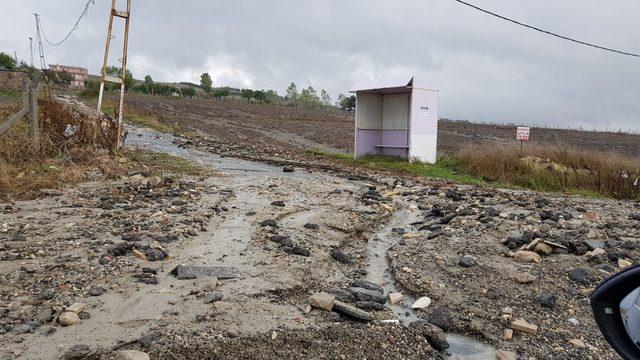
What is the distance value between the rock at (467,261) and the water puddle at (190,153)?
761cm

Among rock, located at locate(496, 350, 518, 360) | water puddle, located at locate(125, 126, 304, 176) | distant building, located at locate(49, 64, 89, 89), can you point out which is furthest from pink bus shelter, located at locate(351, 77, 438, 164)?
distant building, located at locate(49, 64, 89, 89)

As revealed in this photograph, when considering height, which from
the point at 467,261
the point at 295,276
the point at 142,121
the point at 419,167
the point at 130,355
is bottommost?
the point at 130,355

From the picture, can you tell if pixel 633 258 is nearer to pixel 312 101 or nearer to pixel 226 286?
pixel 226 286

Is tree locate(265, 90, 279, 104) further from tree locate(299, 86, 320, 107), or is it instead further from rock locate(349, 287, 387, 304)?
rock locate(349, 287, 387, 304)

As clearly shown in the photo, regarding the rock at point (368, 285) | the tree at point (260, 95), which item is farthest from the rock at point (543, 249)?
the tree at point (260, 95)

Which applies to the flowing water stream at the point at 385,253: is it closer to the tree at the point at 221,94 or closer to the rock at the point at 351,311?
the rock at the point at 351,311

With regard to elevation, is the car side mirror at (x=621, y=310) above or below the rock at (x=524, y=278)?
above

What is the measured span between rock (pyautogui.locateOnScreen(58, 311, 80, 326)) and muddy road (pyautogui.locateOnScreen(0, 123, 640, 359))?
2 cm

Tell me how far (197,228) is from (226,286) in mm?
2169

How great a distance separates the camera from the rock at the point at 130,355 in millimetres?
3206

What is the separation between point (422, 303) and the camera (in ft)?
15.5

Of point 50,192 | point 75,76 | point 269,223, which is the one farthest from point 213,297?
point 75,76

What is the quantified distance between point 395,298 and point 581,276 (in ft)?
6.67

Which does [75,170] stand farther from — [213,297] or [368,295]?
[368,295]
